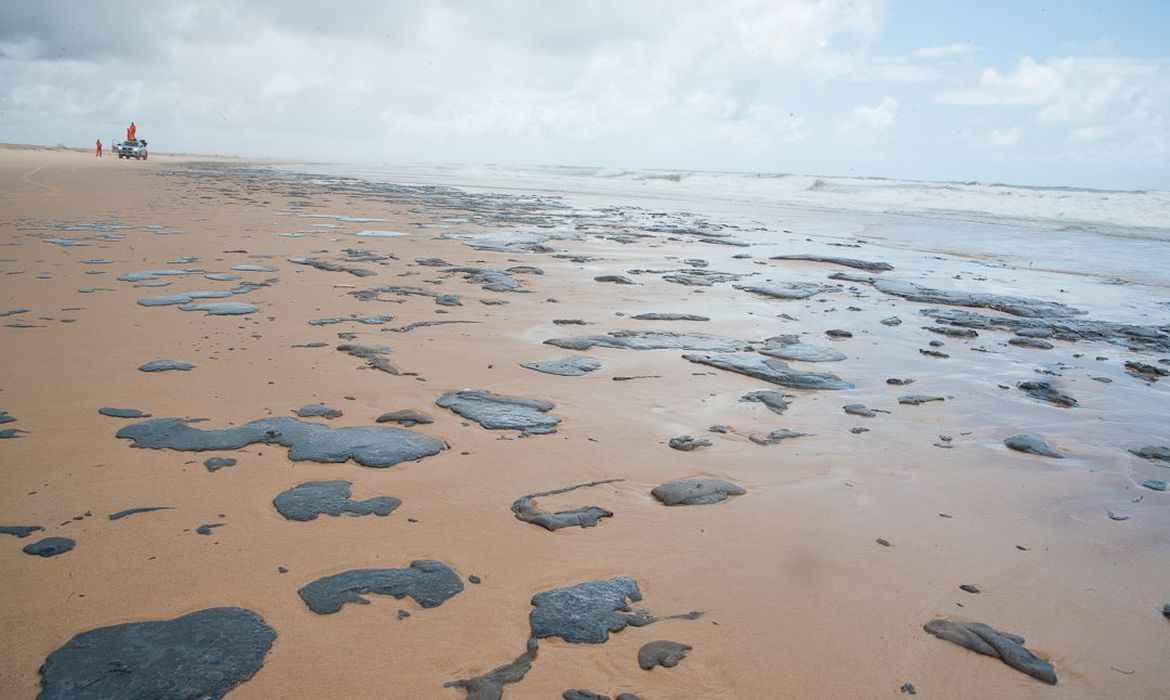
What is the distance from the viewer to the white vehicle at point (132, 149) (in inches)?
1752

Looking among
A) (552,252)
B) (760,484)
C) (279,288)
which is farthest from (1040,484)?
(552,252)

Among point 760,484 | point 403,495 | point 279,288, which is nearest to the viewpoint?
point 403,495

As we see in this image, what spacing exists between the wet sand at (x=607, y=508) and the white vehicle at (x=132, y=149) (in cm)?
4553

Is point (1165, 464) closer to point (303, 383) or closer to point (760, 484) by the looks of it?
point (760, 484)

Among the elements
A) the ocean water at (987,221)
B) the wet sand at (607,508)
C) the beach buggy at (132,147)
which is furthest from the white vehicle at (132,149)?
the wet sand at (607,508)

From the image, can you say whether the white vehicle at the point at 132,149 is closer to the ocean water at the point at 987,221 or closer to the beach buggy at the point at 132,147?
the beach buggy at the point at 132,147

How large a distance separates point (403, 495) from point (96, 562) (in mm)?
1041

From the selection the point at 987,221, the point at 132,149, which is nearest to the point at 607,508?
the point at 987,221

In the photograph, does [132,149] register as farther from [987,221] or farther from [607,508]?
[607,508]

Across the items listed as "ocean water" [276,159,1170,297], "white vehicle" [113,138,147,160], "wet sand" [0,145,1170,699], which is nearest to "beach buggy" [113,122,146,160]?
"white vehicle" [113,138,147,160]

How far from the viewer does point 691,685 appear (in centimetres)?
202

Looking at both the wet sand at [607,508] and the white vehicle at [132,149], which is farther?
the white vehicle at [132,149]

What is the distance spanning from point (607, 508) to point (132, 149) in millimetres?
51433

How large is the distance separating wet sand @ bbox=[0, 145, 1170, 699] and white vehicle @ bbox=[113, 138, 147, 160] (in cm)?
4553
